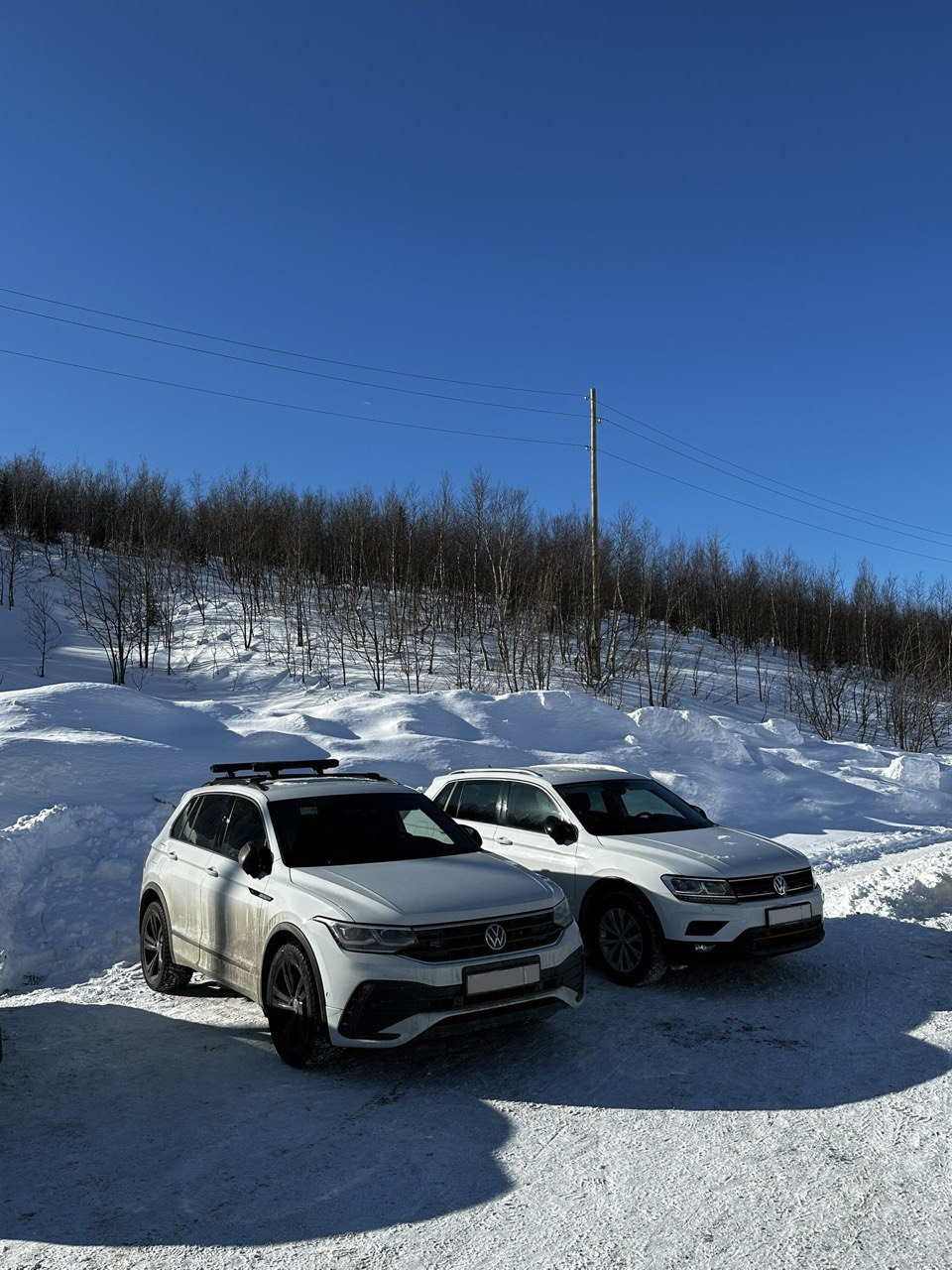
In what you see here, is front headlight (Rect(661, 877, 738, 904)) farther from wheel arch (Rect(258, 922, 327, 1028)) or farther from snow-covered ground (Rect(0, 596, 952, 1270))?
wheel arch (Rect(258, 922, 327, 1028))

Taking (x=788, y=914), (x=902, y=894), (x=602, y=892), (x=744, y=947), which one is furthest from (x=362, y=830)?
(x=902, y=894)

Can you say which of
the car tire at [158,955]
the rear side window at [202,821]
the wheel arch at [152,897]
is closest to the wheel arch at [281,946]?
the rear side window at [202,821]

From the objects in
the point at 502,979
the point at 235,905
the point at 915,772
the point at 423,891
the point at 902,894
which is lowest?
the point at 915,772

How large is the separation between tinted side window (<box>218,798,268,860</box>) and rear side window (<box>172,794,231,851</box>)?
0.17 m

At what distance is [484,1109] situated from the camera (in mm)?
4664

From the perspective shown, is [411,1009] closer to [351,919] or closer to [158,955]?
[351,919]

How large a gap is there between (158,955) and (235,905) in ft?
4.57

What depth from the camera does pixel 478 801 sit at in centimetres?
860

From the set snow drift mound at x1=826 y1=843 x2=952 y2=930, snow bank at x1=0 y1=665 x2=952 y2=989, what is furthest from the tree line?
snow drift mound at x1=826 y1=843 x2=952 y2=930

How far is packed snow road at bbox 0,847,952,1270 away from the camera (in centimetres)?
347

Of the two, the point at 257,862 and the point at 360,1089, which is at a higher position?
the point at 257,862

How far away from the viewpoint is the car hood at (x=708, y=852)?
6695 millimetres

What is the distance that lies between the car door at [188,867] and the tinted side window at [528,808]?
2.63 metres

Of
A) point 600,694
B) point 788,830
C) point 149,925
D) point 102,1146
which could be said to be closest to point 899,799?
point 788,830
